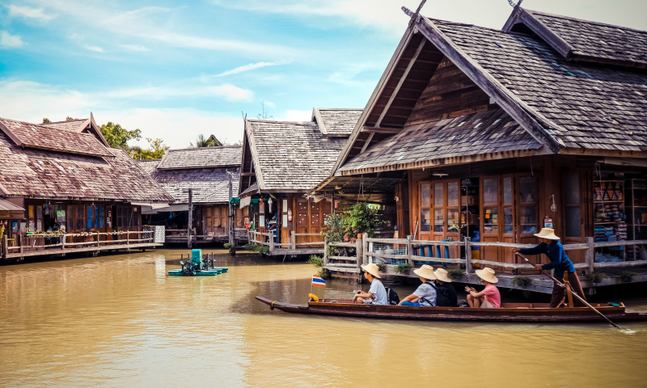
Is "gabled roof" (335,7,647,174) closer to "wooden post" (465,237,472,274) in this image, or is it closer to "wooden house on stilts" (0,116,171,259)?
"wooden post" (465,237,472,274)

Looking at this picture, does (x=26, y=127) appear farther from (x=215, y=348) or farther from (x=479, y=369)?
(x=479, y=369)

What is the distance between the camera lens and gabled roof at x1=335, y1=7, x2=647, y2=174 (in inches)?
476

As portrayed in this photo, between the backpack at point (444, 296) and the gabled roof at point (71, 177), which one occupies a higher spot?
the gabled roof at point (71, 177)

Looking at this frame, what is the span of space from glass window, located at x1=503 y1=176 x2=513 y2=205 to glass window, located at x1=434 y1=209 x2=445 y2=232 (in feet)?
6.66

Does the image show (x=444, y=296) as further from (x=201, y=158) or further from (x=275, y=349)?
(x=201, y=158)

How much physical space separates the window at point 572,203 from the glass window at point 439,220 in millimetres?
3138

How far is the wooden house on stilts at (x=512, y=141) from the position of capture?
41.5 feet

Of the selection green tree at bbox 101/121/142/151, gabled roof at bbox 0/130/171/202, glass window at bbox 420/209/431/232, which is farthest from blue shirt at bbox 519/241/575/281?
green tree at bbox 101/121/142/151

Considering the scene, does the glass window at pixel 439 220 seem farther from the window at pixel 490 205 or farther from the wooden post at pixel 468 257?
the wooden post at pixel 468 257

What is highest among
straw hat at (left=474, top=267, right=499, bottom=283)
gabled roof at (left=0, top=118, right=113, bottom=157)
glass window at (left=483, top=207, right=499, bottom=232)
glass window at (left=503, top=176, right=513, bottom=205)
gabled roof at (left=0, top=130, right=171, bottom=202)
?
gabled roof at (left=0, top=118, right=113, bottom=157)

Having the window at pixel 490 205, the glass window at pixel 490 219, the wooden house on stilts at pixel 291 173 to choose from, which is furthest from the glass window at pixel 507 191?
the wooden house on stilts at pixel 291 173

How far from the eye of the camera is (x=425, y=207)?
53.7 ft

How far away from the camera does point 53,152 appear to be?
31719 millimetres

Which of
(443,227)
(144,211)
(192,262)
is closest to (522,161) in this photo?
(443,227)
